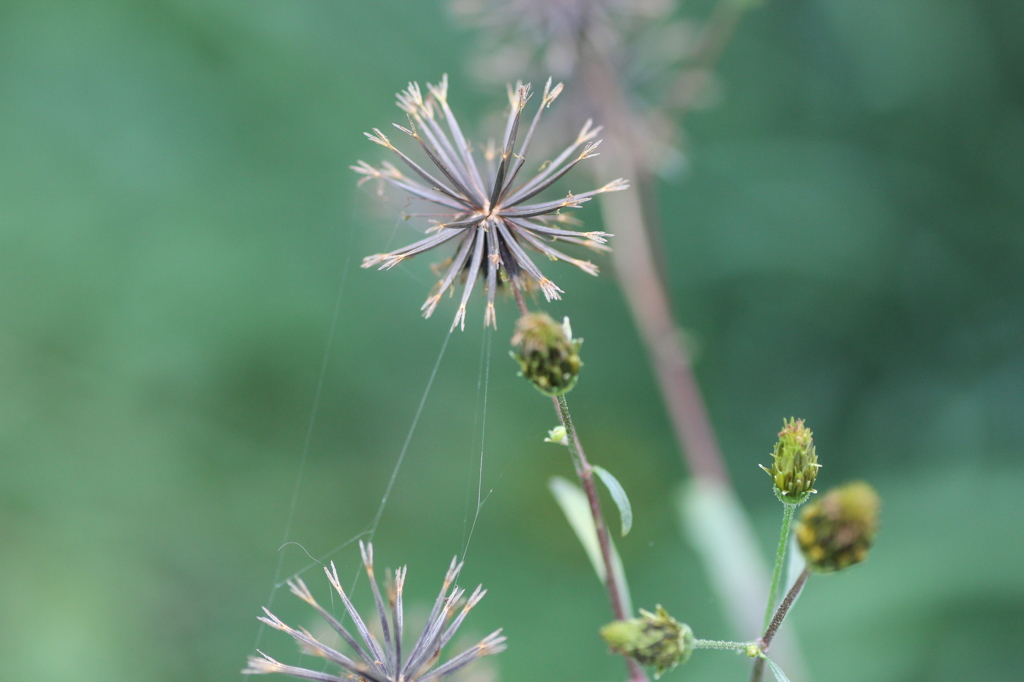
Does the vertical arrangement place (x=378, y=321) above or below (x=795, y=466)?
above

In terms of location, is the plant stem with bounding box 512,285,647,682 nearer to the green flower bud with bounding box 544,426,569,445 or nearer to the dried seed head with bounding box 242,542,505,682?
the green flower bud with bounding box 544,426,569,445

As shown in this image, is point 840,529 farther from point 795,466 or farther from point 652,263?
point 652,263

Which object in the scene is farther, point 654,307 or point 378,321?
point 378,321

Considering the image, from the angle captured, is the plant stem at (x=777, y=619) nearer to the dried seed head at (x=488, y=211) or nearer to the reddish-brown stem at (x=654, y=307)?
the dried seed head at (x=488, y=211)

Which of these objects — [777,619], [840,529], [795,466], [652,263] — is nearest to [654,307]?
[652,263]

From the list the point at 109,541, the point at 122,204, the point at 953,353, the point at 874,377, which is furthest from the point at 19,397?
the point at 953,353

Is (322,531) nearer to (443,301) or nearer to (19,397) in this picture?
(443,301)
